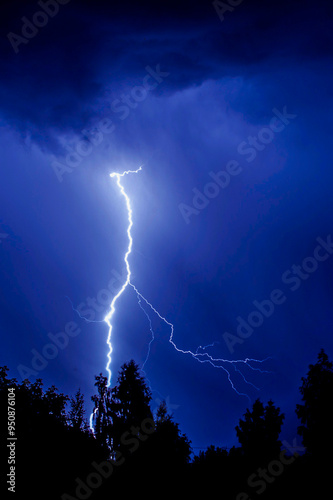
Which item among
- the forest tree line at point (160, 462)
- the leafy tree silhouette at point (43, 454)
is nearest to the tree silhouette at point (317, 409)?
the forest tree line at point (160, 462)

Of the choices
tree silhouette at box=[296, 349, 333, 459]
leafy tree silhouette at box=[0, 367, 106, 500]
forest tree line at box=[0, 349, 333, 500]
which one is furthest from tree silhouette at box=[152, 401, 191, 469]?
tree silhouette at box=[296, 349, 333, 459]

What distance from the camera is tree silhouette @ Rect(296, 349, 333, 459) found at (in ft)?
43.0

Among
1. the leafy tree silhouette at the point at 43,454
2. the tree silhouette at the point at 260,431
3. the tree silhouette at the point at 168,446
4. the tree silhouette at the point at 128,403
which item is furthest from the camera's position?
the tree silhouette at the point at 128,403

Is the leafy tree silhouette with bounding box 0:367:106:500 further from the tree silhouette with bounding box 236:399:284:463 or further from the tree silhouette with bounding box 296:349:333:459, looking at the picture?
the tree silhouette with bounding box 296:349:333:459

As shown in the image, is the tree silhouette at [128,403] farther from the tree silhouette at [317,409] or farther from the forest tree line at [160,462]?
the tree silhouette at [317,409]

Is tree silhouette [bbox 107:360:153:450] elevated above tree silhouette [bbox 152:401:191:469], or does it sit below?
above

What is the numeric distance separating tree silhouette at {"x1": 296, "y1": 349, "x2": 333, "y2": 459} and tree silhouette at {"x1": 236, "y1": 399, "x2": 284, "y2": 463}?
141 cm

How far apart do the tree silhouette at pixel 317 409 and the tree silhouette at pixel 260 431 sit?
1.41 meters

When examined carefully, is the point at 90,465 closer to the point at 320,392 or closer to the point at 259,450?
the point at 259,450

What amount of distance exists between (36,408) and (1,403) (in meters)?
2.55

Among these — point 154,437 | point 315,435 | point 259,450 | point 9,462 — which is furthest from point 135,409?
point 9,462

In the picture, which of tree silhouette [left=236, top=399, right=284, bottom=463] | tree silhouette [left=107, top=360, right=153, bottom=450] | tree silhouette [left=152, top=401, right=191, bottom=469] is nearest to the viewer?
tree silhouette [left=152, top=401, right=191, bottom=469]

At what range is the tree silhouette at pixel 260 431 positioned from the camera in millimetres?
12750

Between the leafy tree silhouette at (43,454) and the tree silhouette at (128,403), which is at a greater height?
the tree silhouette at (128,403)
